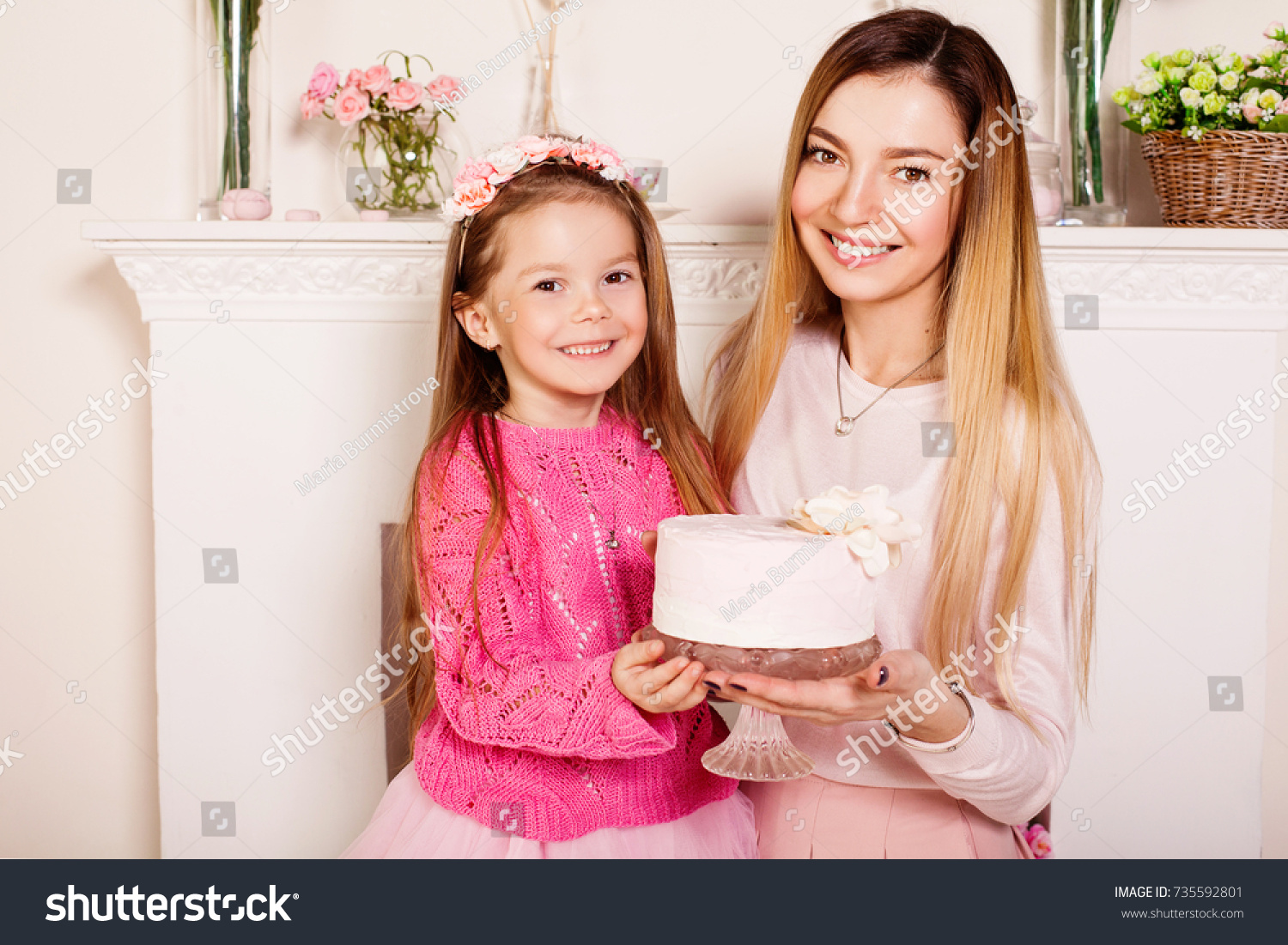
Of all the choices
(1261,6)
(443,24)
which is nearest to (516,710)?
(443,24)

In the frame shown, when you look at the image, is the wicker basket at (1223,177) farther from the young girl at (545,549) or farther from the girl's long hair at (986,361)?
the young girl at (545,549)

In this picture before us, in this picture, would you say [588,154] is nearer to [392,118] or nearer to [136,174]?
[392,118]

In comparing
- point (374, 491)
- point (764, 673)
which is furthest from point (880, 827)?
point (374, 491)

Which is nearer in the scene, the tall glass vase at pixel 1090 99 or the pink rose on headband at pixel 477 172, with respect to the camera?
the pink rose on headband at pixel 477 172

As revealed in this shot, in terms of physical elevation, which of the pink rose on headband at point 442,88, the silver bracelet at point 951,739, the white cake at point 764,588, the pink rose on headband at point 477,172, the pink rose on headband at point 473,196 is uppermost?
the pink rose on headband at point 442,88

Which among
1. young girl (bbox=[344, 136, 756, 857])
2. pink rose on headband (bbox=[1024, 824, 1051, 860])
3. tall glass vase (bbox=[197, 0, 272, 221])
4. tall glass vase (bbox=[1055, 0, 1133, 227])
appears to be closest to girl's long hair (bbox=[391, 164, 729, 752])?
young girl (bbox=[344, 136, 756, 857])

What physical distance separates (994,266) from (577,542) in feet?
2.30

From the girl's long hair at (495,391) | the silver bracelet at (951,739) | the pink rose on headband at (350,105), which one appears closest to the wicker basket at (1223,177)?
the girl's long hair at (495,391)

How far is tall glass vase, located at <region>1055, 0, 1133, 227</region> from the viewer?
1.97 metres

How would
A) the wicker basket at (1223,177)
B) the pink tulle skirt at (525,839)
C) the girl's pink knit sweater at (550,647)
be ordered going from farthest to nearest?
the wicker basket at (1223,177), the pink tulle skirt at (525,839), the girl's pink knit sweater at (550,647)

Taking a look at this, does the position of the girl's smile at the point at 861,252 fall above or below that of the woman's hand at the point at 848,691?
above

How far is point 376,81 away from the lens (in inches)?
74.7

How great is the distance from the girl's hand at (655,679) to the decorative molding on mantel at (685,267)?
91cm

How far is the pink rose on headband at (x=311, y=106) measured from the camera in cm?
195
